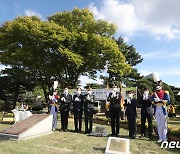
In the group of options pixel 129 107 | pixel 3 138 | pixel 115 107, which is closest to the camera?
pixel 3 138

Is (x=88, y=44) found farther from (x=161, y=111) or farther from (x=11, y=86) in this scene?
(x=161, y=111)

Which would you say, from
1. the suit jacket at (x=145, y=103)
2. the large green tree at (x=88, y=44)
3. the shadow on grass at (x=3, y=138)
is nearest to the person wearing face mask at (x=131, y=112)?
the suit jacket at (x=145, y=103)

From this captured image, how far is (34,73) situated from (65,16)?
734 centimetres

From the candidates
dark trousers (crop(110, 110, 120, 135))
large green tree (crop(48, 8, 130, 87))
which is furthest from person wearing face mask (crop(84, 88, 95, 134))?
large green tree (crop(48, 8, 130, 87))

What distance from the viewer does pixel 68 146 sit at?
26.9 feet

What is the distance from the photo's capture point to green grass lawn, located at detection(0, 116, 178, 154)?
748 centimetres

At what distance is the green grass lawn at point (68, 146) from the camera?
7.48 m

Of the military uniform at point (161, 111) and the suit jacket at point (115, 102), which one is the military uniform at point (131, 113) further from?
the military uniform at point (161, 111)

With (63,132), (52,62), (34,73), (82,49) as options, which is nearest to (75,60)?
(82,49)

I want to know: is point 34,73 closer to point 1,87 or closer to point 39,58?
point 39,58

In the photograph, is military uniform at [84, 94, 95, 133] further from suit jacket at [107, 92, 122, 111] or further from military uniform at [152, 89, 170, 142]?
military uniform at [152, 89, 170, 142]

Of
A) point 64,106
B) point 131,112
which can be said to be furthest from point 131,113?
point 64,106

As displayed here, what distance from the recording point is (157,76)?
9875 mm

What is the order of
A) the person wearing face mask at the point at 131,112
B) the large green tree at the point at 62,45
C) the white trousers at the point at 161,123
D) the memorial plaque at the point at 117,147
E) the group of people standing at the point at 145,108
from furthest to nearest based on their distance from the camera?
the large green tree at the point at 62,45, the person wearing face mask at the point at 131,112, the group of people standing at the point at 145,108, the white trousers at the point at 161,123, the memorial plaque at the point at 117,147
